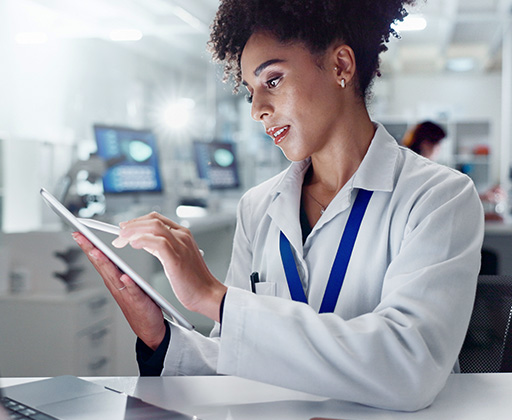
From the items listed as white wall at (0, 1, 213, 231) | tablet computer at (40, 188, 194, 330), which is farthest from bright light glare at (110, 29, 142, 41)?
tablet computer at (40, 188, 194, 330)

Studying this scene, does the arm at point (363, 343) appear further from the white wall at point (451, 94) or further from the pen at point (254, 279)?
the white wall at point (451, 94)

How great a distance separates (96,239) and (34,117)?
20.0ft

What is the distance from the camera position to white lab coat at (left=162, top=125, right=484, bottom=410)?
784 millimetres

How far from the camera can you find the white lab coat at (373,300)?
0.78m

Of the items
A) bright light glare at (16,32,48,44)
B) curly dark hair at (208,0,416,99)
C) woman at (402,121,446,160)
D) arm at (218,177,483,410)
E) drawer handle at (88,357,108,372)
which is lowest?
drawer handle at (88,357,108,372)

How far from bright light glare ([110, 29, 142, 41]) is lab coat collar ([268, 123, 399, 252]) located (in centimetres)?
686

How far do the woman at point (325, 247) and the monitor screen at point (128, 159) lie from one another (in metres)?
1.97

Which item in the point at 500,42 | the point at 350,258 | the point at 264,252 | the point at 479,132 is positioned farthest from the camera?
the point at 500,42

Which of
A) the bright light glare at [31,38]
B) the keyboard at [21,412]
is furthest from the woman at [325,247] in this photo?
the bright light glare at [31,38]

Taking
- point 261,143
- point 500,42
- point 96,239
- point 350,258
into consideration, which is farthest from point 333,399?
point 500,42

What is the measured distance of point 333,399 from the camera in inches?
32.8

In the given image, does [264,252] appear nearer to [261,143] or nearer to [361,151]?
[361,151]

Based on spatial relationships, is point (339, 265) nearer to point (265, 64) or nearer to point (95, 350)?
point (265, 64)

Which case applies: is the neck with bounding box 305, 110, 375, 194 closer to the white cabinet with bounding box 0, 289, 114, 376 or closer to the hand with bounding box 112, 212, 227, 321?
the hand with bounding box 112, 212, 227, 321
